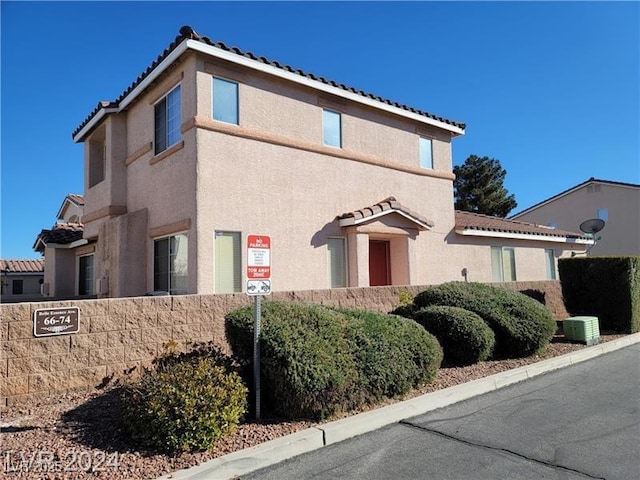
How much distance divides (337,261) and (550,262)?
1271 cm

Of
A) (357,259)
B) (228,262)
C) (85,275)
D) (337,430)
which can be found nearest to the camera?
(337,430)

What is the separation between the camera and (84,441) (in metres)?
4.82

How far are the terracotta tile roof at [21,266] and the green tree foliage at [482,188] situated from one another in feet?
124

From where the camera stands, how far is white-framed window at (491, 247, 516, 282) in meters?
18.0

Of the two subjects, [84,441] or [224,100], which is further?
[224,100]

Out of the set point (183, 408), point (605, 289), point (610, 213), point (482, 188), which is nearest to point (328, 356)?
point (183, 408)

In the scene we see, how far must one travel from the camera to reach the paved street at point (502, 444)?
4461 mm

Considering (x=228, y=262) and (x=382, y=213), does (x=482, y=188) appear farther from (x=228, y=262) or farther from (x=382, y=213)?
(x=228, y=262)

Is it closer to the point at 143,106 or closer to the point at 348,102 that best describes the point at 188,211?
the point at 143,106

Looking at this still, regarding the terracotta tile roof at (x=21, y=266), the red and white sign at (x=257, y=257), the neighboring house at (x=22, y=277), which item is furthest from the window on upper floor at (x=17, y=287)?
the red and white sign at (x=257, y=257)

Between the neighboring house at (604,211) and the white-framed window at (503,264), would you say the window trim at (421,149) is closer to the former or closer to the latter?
the white-framed window at (503,264)

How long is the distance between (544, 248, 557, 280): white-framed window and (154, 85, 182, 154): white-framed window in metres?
16.5

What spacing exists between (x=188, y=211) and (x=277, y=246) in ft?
7.54
